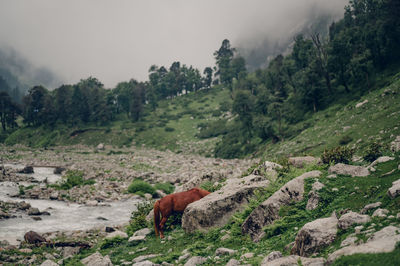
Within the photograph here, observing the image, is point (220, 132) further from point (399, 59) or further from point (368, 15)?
point (368, 15)

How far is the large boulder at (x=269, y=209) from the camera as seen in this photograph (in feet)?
34.0

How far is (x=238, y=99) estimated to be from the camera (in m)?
64.5

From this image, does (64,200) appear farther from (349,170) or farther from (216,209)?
(349,170)

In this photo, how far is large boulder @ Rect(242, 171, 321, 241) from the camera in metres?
10.4

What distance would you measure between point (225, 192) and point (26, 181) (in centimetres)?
3043

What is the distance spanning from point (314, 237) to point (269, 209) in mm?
3541

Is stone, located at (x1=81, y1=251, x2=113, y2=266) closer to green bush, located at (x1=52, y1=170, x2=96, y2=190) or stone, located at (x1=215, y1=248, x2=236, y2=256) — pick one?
stone, located at (x1=215, y1=248, x2=236, y2=256)

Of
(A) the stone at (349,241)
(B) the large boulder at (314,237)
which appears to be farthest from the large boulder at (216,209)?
(A) the stone at (349,241)

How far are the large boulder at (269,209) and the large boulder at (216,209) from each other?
186cm

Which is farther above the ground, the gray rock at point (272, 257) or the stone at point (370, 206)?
the stone at point (370, 206)

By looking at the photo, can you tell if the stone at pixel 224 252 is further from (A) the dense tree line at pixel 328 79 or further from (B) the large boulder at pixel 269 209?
(A) the dense tree line at pixel 328 79

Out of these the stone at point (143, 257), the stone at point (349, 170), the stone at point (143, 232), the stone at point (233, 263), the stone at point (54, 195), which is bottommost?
the stone at point (143, 232)

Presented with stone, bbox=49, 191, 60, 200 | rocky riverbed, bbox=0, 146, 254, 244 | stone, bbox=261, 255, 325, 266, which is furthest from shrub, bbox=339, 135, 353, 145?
stone, bbox=49, 191, 60, 200

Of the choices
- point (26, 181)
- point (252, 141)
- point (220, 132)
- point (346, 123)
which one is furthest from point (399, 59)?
point (26, 181)
